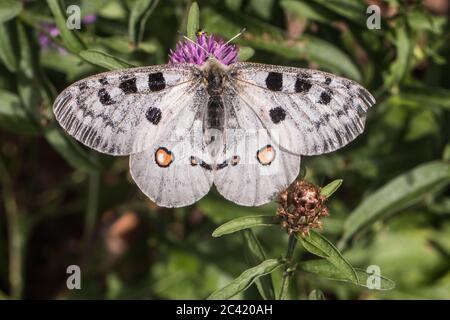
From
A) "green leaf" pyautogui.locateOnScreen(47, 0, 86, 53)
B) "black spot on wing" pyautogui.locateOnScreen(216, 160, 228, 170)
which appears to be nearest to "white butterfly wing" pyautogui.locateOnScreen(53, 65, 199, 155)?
"black spot on wing" pyautogui.locateOnScreen(216, 160, 228, 170)

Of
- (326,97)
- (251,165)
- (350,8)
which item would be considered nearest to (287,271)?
(251,165)

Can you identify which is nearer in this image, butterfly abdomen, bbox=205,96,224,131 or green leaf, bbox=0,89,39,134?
butterfly abdomen, bbox=205,96,224,131

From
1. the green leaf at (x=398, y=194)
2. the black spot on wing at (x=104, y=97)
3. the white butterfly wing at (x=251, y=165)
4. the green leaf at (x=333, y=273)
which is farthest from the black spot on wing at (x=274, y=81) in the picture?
the green leaf at (x=398, y=194)

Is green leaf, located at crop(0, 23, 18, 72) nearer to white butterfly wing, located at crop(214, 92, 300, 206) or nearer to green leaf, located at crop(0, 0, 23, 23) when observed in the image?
green leaf, located at crop(0, 0, 23, 23)

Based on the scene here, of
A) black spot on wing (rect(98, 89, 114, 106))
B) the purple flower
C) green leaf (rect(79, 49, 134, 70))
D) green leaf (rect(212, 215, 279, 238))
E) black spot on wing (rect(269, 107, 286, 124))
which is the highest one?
the purple flower
